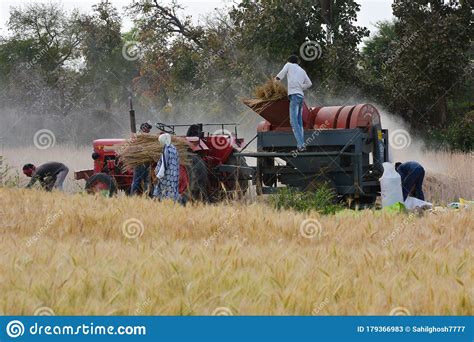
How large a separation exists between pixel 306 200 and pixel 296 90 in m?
1.87

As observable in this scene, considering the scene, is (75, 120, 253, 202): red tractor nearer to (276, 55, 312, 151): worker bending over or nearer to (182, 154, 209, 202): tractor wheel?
(182, 154, 209, 202): tractor wheel

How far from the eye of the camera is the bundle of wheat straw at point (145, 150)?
1524cm

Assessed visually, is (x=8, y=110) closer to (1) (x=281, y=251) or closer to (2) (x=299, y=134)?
(2) (x=299, y=134)

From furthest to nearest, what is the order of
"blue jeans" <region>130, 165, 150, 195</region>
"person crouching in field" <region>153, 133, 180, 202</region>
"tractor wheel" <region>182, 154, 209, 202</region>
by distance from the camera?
"blue jeans" <region>130, 165, 150, 195</region> → "tractor wheel" <region>182, 154, 209, 202</region> → "person crouching in field" <region>153, 133, 180, 202</region>

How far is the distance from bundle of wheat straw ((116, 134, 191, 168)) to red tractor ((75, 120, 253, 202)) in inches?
7.5

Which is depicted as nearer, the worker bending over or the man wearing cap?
the worker bending over

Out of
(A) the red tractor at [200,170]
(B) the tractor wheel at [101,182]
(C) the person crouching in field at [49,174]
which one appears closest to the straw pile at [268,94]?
(A) the red tractor at [200,170]

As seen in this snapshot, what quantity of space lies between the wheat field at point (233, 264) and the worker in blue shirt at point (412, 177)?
316 centimetres

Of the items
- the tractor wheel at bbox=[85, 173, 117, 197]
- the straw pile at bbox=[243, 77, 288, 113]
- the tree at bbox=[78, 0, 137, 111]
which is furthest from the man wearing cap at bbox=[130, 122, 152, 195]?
the tree at bbox=[78, 0, 137, 111]

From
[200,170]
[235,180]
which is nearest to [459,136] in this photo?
[235,180]

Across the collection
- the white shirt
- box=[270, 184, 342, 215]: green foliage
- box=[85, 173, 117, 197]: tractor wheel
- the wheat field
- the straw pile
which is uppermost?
the white shirt

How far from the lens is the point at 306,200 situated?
46.5 feet

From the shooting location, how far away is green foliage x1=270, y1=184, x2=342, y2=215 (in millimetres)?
13766

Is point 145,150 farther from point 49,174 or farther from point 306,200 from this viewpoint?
point 306,200
